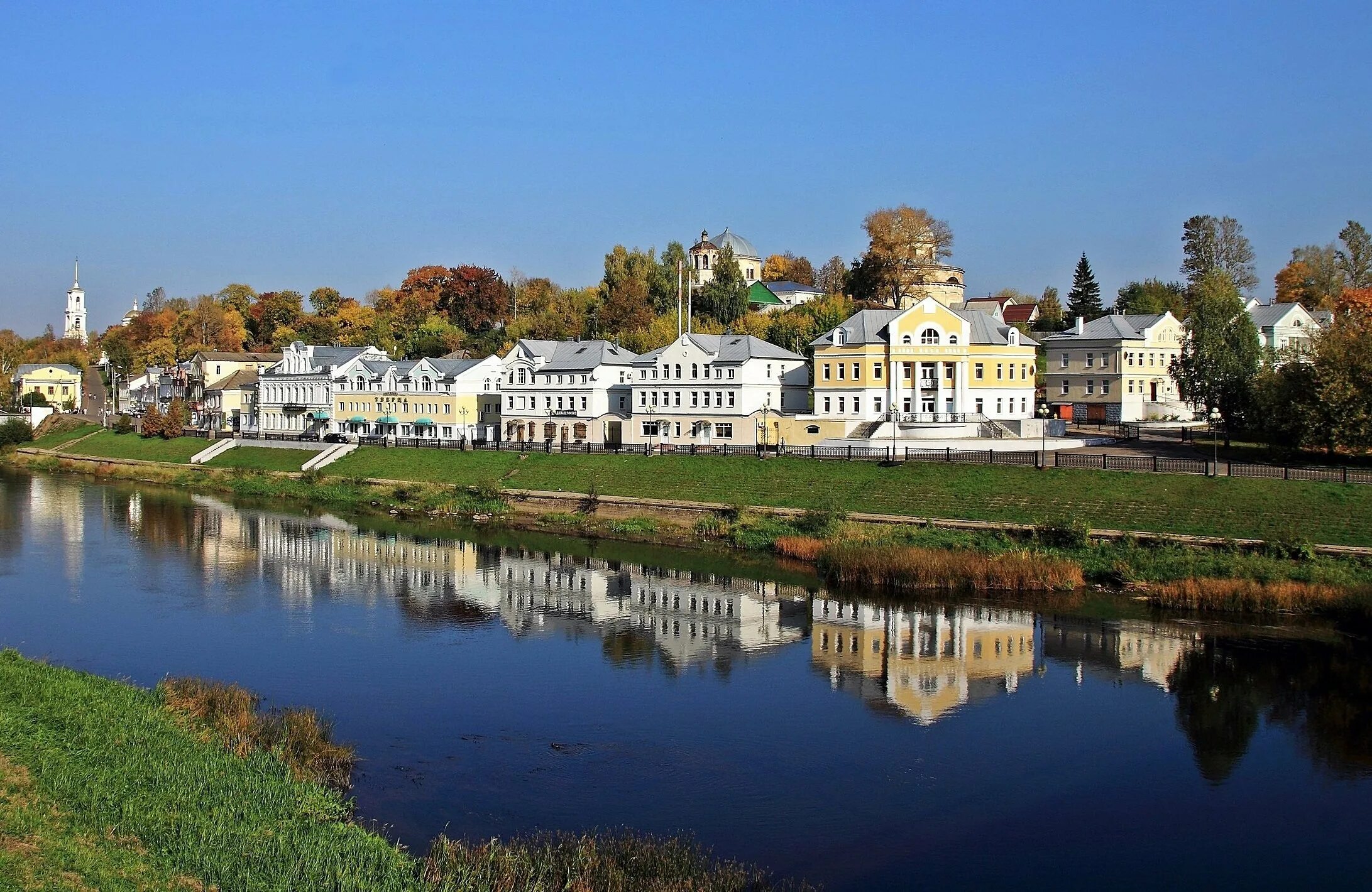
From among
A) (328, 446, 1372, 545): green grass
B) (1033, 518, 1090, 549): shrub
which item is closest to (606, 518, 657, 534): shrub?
(328, 446, 1372, 545): green grass

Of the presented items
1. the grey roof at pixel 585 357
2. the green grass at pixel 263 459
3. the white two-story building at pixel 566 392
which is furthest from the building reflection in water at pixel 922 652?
the green grass at pixel 263 459

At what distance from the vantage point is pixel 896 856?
57.9ft

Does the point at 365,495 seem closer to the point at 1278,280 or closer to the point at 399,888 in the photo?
the point at 399,888

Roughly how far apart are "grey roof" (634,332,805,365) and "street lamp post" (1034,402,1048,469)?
12.9 m

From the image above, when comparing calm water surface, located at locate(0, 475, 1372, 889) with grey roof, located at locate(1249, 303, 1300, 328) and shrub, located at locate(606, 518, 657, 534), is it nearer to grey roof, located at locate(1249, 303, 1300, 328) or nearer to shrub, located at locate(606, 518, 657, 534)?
shrub, located at locate(606, 518, 657, 534)

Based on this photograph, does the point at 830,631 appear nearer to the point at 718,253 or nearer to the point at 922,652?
the point at 922,652

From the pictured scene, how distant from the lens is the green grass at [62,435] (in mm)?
85312

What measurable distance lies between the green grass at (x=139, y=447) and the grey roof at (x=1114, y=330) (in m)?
50.8

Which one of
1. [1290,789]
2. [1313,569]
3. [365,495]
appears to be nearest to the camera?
[1290,789]

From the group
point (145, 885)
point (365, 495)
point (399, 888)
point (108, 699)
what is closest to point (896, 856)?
point (399, 888)

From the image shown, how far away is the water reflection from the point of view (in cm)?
2461

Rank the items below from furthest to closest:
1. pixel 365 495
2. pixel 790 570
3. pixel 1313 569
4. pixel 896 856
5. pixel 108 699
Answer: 1. pixel 365 495
2. pixel 790 570
3. pixel 1313 569
4. pixel 108 699
5. pixel 896 856

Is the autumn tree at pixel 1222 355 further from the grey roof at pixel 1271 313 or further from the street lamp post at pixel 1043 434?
the grey roof at pixel 1271 313

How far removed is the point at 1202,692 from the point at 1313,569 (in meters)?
8.64
